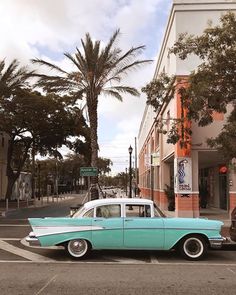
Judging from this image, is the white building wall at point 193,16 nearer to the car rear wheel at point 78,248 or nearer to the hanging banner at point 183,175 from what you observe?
the hanging banner at point 183,175

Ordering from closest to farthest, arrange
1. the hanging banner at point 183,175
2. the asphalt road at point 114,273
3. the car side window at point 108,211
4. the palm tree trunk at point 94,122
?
the asphalt road at point 114,273
the car side window at point 108,211
the palm tree trunk at point 94,122
the hanging banner at point 183,175

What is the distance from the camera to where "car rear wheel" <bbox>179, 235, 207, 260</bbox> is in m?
12.4

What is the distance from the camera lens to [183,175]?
25.9 metres

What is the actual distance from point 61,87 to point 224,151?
11.8 meters

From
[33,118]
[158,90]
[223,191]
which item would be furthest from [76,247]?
[33,118]

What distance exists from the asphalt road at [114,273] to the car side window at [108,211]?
1091mm

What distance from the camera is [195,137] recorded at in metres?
26.0

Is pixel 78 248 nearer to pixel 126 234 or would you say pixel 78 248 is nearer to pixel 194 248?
pixel 126 234

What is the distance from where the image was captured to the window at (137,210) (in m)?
12.6

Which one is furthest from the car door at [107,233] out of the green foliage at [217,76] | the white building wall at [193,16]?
the white building wall at [193,16]

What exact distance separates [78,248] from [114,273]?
2162 millimetres

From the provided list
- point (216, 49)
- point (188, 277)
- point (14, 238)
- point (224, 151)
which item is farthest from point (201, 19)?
point (188, 277)

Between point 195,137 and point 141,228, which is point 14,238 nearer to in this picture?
point 141,228

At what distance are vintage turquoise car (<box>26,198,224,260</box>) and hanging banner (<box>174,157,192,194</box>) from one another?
43.8 feet
